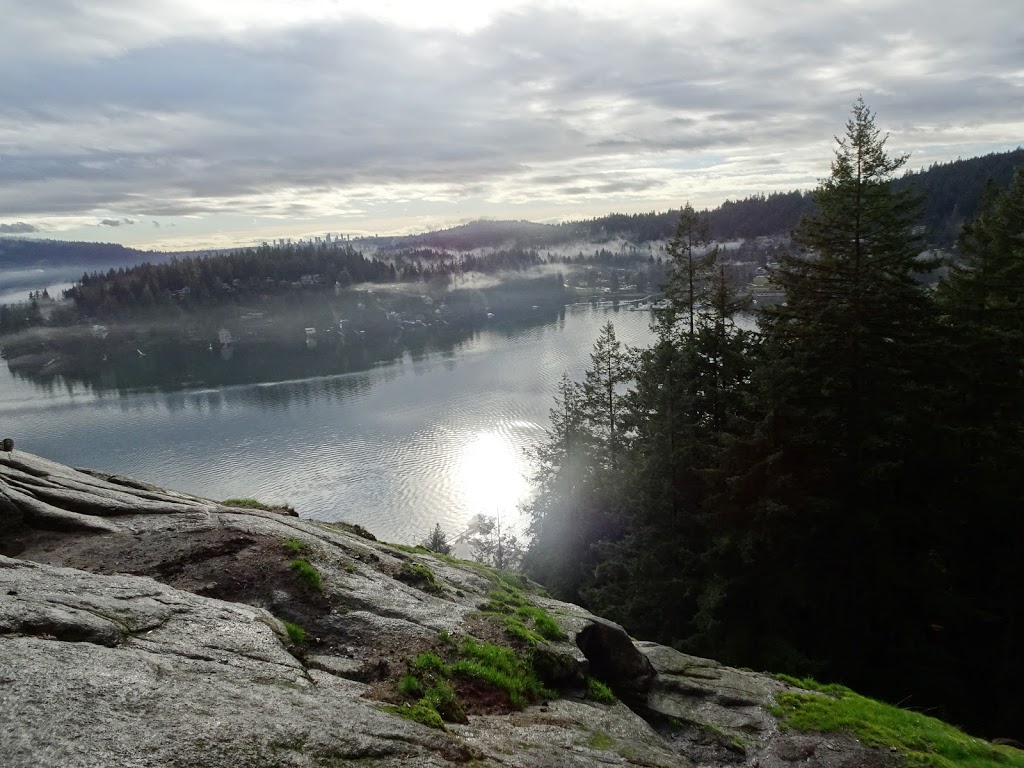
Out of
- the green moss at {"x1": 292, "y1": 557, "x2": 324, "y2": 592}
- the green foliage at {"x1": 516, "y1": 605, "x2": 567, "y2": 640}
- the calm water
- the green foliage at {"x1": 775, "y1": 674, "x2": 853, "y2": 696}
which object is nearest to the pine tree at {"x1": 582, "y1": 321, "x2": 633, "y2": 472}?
the calm water

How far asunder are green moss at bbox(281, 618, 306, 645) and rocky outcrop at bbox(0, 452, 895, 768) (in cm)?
3

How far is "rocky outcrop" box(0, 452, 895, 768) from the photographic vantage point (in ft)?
19.6

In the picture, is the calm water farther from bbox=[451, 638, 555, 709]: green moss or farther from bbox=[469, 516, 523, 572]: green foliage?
bbox=[451, 638, 555, 709]: green moss

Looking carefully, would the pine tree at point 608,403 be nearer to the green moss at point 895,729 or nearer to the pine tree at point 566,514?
the pine tree at point 566,514

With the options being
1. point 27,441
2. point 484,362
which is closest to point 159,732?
point 27,441

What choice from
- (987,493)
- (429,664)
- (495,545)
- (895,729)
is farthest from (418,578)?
(495,545)

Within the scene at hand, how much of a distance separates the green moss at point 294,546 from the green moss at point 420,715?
436 centimetres

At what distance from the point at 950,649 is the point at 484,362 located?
10030 cm

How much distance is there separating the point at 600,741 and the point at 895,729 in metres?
6.51

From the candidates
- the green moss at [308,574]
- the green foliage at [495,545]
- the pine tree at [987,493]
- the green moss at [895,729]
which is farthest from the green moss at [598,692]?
the green foliage at [495,545]

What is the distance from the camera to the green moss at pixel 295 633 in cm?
905

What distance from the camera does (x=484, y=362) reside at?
118938mm

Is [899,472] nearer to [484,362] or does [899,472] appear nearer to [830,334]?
[830,334]

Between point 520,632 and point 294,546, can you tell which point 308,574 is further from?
point 520,632
